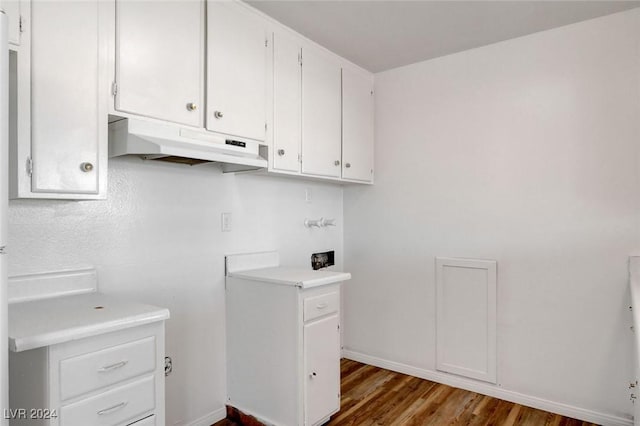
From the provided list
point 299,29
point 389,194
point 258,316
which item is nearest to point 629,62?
point 389,194

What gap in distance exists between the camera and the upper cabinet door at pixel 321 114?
105 inches

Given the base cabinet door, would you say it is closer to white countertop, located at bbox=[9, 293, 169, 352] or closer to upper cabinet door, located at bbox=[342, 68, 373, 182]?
white countertop, located at bbox=[9, 293, 169, 352]

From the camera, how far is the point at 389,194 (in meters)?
3.29

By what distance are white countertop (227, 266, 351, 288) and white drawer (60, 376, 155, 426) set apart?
859 millimetres

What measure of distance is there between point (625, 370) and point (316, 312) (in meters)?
1.82

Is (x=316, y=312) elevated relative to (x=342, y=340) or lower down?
elevated

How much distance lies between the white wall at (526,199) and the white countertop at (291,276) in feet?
3.27

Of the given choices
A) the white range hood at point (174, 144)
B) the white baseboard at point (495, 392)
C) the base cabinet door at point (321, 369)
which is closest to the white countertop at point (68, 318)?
the white range hood at point (174, 144)

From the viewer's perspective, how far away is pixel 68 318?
1395 millimetres

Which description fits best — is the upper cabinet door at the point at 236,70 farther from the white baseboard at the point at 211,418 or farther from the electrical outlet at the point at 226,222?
the white baseboard at the point at 211,418

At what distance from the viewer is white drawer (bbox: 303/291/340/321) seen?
2.21m

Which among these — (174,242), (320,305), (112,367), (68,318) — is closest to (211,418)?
(320,305)

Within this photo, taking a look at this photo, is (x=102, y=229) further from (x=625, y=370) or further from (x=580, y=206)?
(x=625, y=370)

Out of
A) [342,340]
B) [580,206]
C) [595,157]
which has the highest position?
[595,157]
